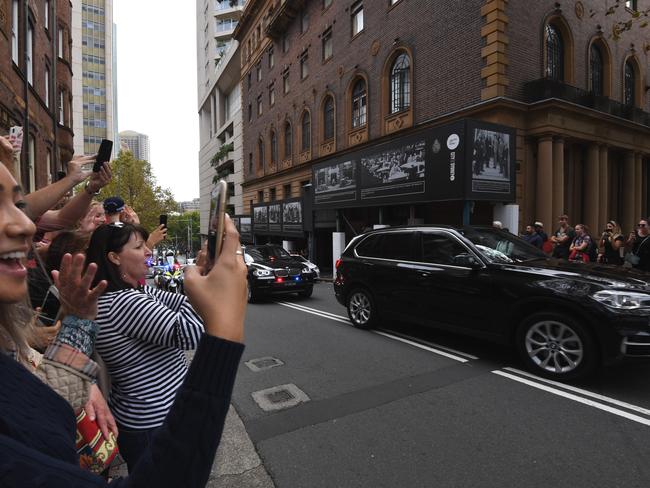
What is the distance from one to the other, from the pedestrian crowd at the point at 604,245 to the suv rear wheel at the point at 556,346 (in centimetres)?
489

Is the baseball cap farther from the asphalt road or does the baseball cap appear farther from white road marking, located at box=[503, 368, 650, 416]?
white road marking, located at box=[503, 368, 650, 416]

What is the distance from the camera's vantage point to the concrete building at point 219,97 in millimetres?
43094

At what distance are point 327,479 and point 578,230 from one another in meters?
10.1

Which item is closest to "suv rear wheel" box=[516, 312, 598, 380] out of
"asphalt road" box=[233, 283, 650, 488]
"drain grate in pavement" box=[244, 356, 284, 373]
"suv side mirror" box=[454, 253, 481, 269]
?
"asphalt road" box=[233, 283, 650, 488]

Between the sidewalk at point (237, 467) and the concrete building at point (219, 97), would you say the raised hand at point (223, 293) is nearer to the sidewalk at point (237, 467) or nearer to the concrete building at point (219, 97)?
the sidewalk at point (237, 467)

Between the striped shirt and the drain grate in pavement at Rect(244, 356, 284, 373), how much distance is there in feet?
10.9

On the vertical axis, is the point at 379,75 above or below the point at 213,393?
above

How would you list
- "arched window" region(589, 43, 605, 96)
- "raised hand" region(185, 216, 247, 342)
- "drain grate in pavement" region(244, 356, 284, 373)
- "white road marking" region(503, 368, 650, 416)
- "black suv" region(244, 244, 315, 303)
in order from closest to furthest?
"raised hand" region(185, 216, 247, 342) < "white road marking" region(503, 368, 650, 416) < "drain grate in pavement" region(244, 356, 284, 373) < "black suv" region(244, 244, 315, 303) < "arched window" region(589, 43, 605, 96)

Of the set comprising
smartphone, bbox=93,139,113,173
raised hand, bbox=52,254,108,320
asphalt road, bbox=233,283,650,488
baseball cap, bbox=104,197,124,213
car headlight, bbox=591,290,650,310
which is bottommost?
asphalt road, bbox=233,283,650,488

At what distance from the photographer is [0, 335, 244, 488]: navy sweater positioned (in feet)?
2.41

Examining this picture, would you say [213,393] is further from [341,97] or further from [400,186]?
[341,97]

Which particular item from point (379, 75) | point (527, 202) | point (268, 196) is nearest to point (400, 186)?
point (527, 202)

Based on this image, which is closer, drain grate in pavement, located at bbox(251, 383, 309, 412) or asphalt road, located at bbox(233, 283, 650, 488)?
asphalt road, located at bbox(233, 283, 650, 488)

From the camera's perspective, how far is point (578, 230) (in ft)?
33.5
